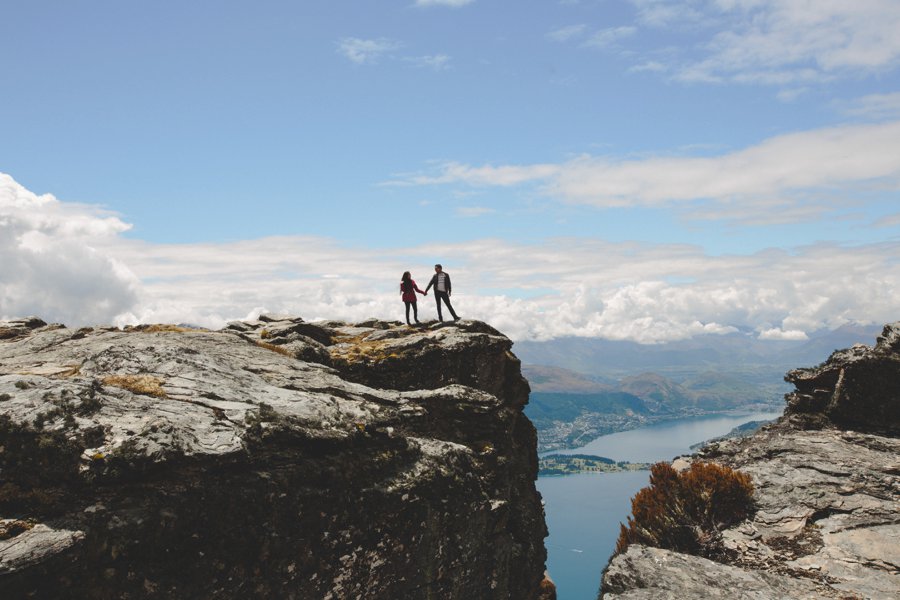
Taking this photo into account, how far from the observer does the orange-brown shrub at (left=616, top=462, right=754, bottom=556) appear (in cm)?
1694

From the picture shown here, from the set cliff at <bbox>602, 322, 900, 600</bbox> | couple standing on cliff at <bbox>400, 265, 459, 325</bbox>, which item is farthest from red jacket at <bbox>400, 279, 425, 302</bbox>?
cliff at <bbox>602, 322, 900, 600</bbox>

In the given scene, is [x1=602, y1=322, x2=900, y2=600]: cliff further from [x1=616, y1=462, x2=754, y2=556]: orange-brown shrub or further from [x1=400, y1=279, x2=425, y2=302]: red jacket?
[x1=400, y1=279, x2=425, y2=302]: red jacket

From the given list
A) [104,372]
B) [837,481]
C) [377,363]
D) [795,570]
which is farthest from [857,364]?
[104,372]

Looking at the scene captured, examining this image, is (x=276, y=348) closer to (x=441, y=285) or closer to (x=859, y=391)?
(x=441, y=285)

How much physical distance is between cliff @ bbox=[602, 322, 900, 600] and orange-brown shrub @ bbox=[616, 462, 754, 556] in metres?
0.51

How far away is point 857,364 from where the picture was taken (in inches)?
916

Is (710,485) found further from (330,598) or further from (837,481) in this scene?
(330,598)

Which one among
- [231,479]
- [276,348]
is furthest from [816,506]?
[276,348]

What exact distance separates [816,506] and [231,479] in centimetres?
1660

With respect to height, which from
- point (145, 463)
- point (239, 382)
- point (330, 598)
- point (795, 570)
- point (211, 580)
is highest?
point (239, 382)

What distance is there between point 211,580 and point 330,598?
252 centimetres

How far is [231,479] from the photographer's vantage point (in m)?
11.0

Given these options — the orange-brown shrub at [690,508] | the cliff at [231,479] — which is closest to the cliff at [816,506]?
the orange-brown shrub at [690,508]

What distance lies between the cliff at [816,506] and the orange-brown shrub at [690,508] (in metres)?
0.51
